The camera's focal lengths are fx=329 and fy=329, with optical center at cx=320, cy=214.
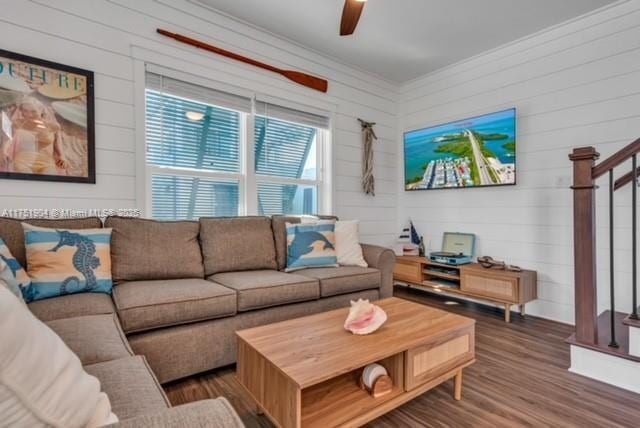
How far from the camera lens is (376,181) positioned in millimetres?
4219

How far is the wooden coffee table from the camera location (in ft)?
4.14

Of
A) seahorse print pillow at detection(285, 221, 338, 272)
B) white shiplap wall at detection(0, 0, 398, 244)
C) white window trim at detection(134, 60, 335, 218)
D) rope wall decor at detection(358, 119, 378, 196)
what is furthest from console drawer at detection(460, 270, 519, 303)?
white shiplap wall at detection(0, 0, 398, 244)

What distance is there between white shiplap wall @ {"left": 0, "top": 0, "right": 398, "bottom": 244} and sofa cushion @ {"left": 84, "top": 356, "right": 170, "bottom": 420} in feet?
5.71

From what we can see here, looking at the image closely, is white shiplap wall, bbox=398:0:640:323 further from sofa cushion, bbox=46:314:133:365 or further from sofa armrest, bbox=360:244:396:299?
sofa cushion, bbox=46:314:133:365

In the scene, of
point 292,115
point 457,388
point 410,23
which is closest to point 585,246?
point 457,388

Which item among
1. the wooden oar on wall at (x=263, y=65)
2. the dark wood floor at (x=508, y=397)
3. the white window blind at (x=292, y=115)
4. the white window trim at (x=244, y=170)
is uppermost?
the wooden oar on wall at (x=263, y=65)

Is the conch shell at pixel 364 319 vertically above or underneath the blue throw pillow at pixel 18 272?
underneath

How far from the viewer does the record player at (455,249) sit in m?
3.42

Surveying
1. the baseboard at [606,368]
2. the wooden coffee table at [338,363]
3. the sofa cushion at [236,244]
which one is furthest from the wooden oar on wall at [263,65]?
the baseboard at [606,368]

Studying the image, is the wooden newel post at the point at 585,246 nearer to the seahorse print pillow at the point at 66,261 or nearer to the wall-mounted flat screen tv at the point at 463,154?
the wall-mounted flat screen tv at the point at 463,154

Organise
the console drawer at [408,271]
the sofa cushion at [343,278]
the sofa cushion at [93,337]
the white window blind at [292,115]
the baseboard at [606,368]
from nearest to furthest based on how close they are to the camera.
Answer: the sofa cushion at [93,337]
the baseboard at [606,368]
the sofa cushion at [343,278]
the white window blind at [292,115]
the console drawer at [408,271]

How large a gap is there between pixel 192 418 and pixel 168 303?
1342mm

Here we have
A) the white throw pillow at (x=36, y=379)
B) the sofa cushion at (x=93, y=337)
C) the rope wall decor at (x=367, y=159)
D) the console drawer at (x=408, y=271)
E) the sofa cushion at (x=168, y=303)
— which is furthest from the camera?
the rope wall decor at (x=367, y=159)

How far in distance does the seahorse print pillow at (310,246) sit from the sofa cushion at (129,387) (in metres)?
1.69
